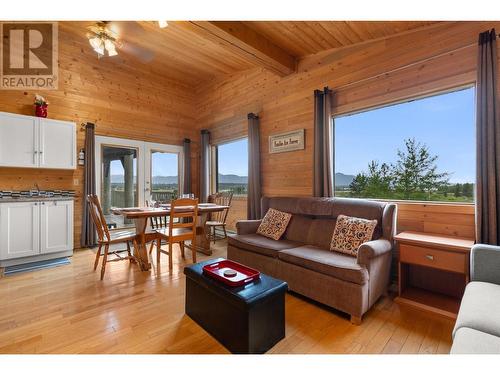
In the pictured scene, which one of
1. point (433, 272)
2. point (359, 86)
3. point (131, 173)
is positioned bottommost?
point (433, 272)

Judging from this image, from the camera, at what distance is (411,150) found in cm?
277

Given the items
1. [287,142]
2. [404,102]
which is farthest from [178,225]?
[404,102]

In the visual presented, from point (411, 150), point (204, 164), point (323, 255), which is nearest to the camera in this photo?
point (323, 255)

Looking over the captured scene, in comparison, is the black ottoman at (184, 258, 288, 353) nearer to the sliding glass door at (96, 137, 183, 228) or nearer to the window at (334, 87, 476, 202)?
the window at (334, 87, 476, 202)

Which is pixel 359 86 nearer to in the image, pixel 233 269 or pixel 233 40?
pixel 233 40

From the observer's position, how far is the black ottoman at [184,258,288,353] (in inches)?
Answer: 61.7

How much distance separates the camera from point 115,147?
4797mm

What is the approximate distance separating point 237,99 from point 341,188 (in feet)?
9.06

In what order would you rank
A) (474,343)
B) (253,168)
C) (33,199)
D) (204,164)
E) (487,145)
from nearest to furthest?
(474,343)
(487,145)
(33,199)
(253,168)
(204,164)

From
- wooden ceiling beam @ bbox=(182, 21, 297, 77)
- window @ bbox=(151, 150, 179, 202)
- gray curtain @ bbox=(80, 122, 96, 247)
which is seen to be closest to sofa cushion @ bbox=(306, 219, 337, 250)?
wooden ceiling beam @ bbox=(182, 21, 297, 77)

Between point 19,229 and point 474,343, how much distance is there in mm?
4862

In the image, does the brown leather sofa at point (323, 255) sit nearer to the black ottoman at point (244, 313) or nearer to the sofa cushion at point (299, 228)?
the sofa cushion at point (299, 228)
